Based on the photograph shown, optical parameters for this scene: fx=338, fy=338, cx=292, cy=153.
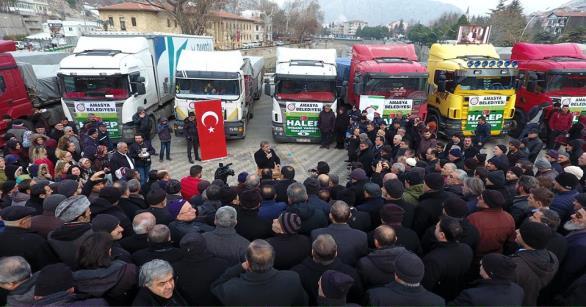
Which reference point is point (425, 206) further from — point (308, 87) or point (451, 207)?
point (308, 87)

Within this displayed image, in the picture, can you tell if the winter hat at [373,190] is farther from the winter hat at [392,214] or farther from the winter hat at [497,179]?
the winter hat at [497,179]

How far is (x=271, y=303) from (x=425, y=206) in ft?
8.50

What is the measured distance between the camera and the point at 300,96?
11.3 metres

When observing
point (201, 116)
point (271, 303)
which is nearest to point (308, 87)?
point (201, 116)

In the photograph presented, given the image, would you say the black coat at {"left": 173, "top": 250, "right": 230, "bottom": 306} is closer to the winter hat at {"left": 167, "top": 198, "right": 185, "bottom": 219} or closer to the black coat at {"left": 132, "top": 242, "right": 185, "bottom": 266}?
the black coat at {"left": 132, "top": 242, "right": 185, "bottom": 266}

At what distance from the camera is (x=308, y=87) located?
11.4 metres

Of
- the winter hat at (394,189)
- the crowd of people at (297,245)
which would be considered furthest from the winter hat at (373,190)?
the winter hat at (394,189)

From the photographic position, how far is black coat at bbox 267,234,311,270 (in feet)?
10.9

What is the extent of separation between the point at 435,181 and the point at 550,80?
408 inches

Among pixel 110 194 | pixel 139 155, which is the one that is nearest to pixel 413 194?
pixel 110 194

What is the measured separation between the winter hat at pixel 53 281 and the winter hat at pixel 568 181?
5.56 meters

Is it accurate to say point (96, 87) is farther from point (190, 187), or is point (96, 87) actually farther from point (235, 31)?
point (235, 31)

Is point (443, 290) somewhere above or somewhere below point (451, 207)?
below

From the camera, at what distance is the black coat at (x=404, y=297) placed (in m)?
2.45
